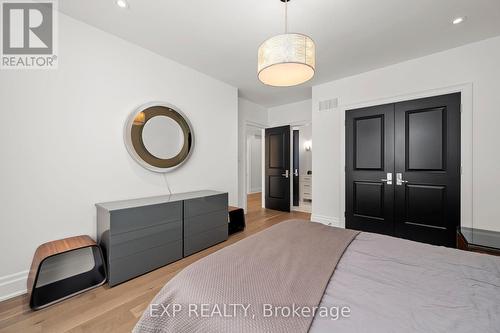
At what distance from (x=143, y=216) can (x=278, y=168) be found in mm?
3498

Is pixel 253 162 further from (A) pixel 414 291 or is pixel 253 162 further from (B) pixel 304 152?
(A) pixel 414 291

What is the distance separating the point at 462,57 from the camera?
2596 millimetres

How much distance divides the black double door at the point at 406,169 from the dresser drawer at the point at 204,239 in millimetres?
2138

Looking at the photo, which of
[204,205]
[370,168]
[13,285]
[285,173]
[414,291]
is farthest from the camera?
[285,173]

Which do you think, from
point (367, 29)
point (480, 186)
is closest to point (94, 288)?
point (367, 29)

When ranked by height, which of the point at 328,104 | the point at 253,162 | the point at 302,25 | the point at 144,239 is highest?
the point at 302,25

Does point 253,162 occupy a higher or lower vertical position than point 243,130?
lower

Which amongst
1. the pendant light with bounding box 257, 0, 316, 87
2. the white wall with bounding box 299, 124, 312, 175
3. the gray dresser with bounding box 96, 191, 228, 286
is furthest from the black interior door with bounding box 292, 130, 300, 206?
the pendant light with bounding box 257, 0, 316, 87

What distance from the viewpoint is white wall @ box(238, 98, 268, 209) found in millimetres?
4512

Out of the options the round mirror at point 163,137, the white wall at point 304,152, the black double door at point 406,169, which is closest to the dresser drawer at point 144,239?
the round mirror at point 163,137

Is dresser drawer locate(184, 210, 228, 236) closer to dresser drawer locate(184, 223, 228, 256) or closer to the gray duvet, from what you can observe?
dresser drawer locate(184, 223, 228, 256)

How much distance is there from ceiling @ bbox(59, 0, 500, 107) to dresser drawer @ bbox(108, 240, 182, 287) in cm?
245

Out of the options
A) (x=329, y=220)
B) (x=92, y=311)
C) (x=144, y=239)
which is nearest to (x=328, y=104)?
(x=329, y=220)

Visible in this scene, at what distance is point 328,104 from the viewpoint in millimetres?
3709
